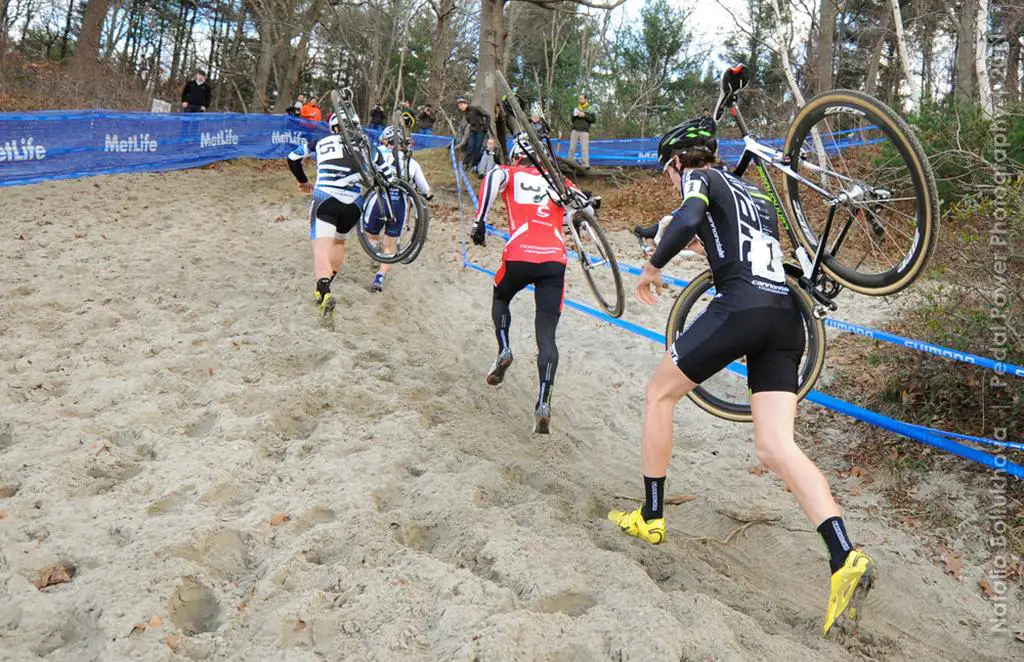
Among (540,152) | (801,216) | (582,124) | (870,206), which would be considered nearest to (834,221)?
(801,216)

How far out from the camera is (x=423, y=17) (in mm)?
Result: 36875

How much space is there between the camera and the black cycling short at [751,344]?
10.9 ft

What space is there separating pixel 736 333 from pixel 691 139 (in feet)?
3.65

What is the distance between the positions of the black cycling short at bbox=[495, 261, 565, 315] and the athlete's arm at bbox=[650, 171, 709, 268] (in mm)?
1875

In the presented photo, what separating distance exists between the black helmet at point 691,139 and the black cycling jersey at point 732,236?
0.22 metres

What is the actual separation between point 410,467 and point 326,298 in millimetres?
2991

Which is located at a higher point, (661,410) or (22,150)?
(22,150)

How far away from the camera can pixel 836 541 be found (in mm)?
2932

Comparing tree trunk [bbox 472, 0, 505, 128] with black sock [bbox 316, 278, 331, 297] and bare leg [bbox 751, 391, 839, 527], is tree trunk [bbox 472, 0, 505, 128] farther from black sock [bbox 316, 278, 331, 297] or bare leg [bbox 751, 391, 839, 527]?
bare leg [bbox 751, 391, 839, 527]

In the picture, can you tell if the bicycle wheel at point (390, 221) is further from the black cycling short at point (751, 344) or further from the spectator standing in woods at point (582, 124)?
the spectator standing in woods at point (582, 124)

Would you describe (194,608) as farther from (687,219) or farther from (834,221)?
(834,221)

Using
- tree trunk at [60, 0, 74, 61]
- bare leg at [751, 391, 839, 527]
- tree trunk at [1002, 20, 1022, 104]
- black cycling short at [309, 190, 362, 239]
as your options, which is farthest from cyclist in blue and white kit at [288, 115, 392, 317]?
tree trunk at [60, 0, 74, 61]

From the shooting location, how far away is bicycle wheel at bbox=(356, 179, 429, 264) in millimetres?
7664

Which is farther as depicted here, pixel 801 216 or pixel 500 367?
pixel 500 367
